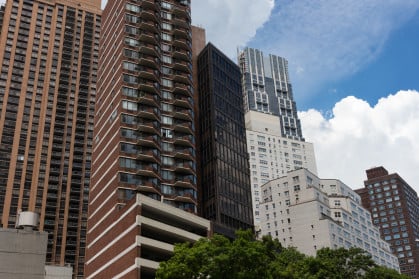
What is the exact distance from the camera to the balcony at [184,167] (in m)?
97.4

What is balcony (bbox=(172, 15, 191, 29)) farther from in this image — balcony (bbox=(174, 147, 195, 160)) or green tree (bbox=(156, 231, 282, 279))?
green tree (bbox=(156, 231, 282, 279))

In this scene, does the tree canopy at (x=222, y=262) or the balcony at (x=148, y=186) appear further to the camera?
the balcony at (x=148, y=186)

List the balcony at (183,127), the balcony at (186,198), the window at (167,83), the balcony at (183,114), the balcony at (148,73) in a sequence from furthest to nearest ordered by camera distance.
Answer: the window at (167,83)
the balcony at (183,114)
the balcony at (183,127)
the balcony at (148,73)
the balcony at (186,198)

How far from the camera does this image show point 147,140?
307 ft

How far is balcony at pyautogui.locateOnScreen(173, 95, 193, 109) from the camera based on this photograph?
104m

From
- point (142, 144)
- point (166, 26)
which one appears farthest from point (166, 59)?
point (142, 144)

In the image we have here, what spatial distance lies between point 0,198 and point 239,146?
212 feet

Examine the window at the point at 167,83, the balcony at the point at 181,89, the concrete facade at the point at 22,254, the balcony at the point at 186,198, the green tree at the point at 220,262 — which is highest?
the window at the point at 167,83

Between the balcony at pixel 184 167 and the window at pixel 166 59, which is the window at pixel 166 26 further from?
the balcony at pixel 184 167

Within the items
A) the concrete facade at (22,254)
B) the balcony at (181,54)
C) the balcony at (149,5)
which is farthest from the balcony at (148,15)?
the concrete facade at (22,254)

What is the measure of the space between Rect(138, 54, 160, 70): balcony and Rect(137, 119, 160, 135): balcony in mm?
11675

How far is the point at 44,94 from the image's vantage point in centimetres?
15588

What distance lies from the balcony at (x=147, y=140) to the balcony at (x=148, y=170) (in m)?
3.74

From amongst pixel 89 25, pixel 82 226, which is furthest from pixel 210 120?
pixel 89 25
